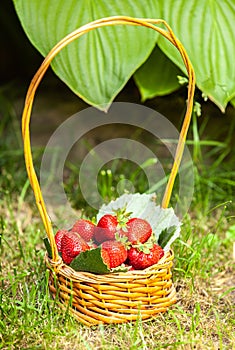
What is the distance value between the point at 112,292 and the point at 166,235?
20cm

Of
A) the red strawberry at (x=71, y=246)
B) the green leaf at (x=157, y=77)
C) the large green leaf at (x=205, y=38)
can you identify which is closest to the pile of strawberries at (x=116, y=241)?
the red strawberry at (x=71, y=246)

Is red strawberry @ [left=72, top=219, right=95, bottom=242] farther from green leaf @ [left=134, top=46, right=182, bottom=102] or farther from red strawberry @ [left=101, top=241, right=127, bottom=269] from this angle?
green leaf @ [left=134, top=46, right=182, bottom=102]

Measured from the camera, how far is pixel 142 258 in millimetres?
1183

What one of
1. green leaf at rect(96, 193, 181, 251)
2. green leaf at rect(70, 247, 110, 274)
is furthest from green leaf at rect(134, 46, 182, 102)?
green leaf at rect(70, 247, 110, 274)

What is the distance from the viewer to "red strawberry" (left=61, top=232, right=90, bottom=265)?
119 centimetres

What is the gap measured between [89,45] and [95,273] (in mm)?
626

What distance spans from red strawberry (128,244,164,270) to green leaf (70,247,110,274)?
83 mm

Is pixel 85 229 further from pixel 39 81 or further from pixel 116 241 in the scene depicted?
pixel 39 81

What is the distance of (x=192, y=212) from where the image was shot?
174 centimetres

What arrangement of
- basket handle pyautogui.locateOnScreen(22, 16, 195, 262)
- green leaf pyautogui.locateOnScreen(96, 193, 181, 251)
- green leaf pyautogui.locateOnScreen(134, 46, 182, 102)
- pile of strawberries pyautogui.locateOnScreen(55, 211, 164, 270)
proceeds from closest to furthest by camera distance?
basket handle pyautogui.locateOnScreen(22, 16, 195, 262)
pile of strawberries pyautogui.locateOnScreen(55, 211, 164, 270)
green leaf pyautogui.locateOnScreen(96, 193, 181, 251)
green leaf pyautogui.locateOnScreen(134, 46, 182, 102)

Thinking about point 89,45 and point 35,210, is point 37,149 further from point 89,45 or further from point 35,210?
point 89,45

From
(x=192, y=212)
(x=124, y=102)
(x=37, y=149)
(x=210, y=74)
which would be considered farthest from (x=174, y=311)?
(x=124, y=102)

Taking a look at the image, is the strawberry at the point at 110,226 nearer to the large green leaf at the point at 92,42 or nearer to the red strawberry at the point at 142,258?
the red strawberry at the point at 142,258

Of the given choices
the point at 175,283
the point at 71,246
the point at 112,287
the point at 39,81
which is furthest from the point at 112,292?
the point at 39,81
